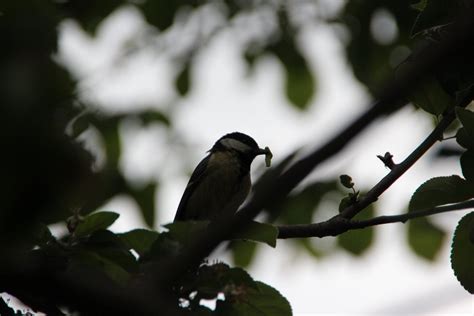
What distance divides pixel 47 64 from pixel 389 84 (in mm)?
326

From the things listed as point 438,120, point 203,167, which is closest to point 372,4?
point 203,167

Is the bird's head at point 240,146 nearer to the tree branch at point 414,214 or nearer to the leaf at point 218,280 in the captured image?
the tree branch at point 414,214

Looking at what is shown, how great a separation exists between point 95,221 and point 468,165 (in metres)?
1.00

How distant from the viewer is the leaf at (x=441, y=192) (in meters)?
1.98

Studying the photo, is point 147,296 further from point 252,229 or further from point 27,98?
point 252,229

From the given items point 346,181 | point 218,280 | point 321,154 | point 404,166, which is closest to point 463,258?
point 404,166

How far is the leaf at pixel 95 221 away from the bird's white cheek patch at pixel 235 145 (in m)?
3.66

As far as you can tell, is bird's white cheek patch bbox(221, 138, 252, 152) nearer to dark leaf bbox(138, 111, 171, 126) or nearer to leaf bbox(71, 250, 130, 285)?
dark leaf bbox(138, 111, 171, 126)

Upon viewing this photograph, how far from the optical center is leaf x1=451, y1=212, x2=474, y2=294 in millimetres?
2008

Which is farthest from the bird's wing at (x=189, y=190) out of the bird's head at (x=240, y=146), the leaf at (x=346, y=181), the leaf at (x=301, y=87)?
the leaf at (x=346, y=181)

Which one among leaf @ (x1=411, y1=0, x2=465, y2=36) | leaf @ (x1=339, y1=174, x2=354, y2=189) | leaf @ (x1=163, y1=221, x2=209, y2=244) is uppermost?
leaf @ (x1=411, y1=0, x2=465, y2=36)

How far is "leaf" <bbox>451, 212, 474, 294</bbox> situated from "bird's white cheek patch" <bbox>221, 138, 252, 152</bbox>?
3.59 m

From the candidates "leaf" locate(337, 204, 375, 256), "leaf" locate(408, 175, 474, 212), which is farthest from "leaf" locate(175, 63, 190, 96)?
"leaf" locate(408, 175, 474, 212)

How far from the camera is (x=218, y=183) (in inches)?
203
